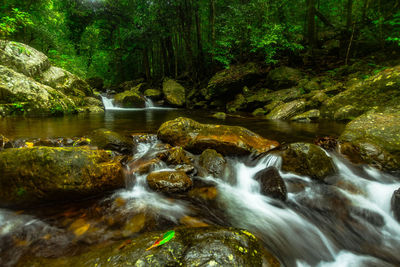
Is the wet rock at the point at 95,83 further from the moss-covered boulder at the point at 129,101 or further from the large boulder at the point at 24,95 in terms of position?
the large boulder at the point at 24,95

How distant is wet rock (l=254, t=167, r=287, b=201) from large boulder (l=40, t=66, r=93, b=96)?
38.4 ft

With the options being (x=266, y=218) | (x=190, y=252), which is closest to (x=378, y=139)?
(x=266, y=218)

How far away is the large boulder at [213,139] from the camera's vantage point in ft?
14.8

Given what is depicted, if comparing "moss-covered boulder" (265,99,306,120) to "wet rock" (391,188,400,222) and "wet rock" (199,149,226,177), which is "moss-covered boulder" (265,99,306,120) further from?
"wet rock" (391,188,400,222)

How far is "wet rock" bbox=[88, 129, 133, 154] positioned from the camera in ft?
14.4

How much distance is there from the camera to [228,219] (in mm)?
2799

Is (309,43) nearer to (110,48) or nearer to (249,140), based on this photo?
(249,140)

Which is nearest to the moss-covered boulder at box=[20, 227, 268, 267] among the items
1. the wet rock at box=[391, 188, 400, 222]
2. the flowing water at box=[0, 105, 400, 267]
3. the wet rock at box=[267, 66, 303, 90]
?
the flowing water at box=[0, 105, 400, 267]

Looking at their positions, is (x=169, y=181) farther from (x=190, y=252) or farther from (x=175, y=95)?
(x=175, y=95)

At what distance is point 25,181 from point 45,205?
1.29ft

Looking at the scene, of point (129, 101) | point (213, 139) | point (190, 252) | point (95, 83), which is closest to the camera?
point (190, 252)

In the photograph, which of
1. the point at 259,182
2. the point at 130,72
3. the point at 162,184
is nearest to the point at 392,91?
the point at 259,182

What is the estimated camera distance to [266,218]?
9.68ft

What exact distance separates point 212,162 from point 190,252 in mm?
2571
